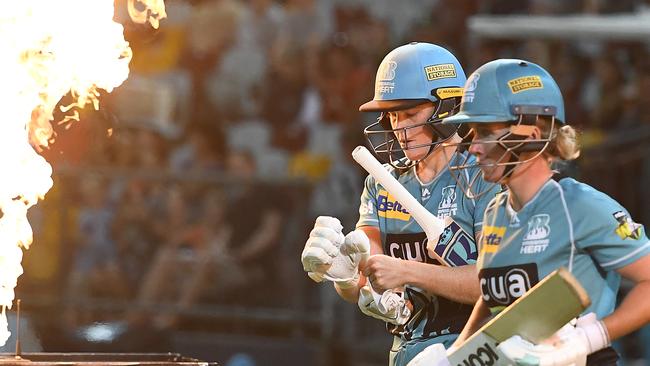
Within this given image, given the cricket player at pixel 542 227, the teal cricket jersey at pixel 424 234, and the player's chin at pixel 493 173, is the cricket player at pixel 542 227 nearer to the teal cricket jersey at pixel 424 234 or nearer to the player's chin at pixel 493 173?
the player's chin at pixel 493 173

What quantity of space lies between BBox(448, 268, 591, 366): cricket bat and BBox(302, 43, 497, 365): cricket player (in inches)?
40.4

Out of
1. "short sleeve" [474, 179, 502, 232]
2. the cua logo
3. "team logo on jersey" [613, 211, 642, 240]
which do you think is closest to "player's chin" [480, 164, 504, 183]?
"team logo on jersey" [613, 211, 642, 240]

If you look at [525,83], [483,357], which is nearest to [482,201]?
[525,83]

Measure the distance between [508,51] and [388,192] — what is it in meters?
6.52

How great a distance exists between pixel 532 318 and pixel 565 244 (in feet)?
1.23

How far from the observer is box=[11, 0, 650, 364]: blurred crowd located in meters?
12.0

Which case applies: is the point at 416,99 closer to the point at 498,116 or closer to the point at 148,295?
the point at 498,116

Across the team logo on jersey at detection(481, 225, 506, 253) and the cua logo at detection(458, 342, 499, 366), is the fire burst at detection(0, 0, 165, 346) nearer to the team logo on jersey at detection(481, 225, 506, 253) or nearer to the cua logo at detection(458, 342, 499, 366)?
the team logo on jersey at detection(481, 225, 506, 253)

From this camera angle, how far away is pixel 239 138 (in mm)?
13477

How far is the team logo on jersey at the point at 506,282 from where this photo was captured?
522cm

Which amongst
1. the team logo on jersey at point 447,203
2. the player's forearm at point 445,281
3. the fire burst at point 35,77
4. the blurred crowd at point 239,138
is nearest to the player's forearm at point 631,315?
the player's forearm at point 445,281

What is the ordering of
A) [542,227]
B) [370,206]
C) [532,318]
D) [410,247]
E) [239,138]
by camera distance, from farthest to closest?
[239,138] → [370,206] → [410,247] → [542,227] → [532,318]

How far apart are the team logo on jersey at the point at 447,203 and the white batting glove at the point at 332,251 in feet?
1.25

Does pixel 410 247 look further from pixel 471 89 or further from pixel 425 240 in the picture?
pixel 471 89
